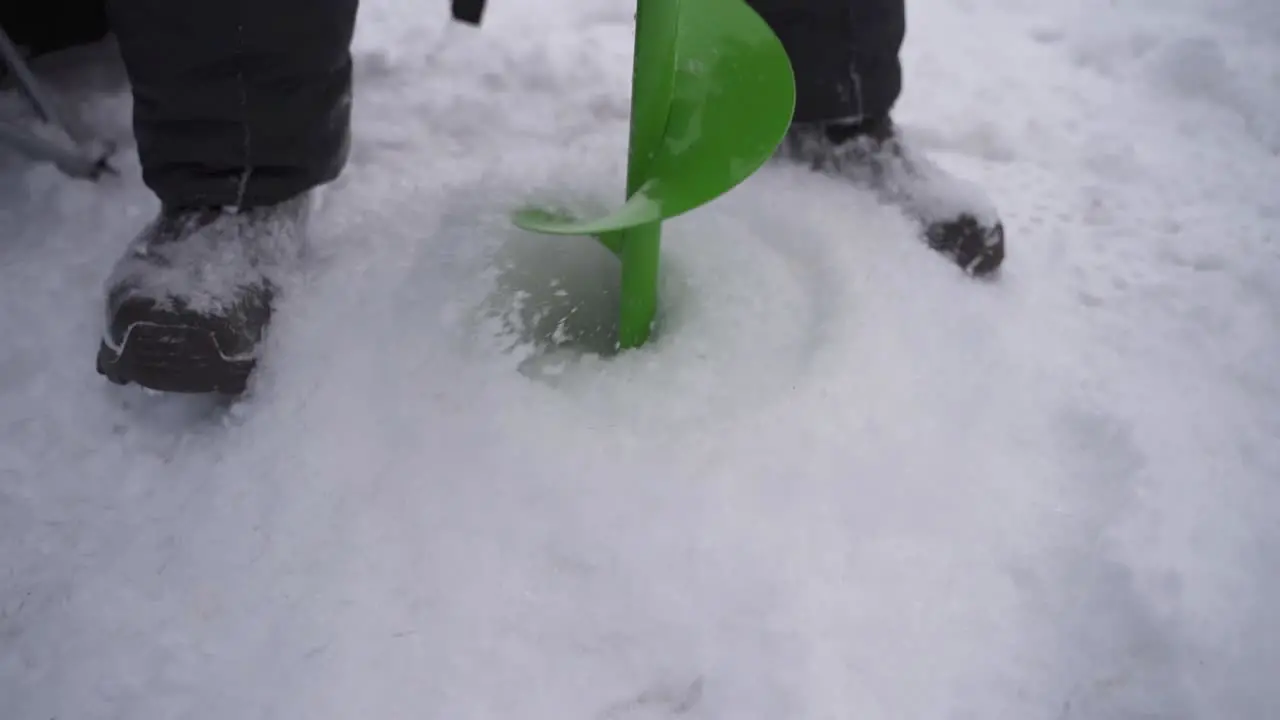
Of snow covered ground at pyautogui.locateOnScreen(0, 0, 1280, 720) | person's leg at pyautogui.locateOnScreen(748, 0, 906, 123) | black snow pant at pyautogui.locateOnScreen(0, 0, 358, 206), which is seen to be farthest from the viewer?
person's leg at pyautogui.locateOnScreen(748, 0, 906, 123)

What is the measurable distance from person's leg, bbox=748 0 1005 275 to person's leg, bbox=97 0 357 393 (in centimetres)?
49

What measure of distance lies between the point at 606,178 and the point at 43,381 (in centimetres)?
63

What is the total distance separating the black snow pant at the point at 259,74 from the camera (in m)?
0.74

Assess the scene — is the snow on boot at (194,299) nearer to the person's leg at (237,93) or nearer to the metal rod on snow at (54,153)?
the person's leg at (237,93)

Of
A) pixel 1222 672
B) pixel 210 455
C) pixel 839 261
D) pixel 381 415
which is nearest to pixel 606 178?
pixel 839 261

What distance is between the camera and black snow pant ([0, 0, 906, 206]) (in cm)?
74

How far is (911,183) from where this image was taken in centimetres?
96

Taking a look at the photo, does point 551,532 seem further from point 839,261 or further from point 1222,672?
point 1222,672

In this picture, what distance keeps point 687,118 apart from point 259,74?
409 millimetres

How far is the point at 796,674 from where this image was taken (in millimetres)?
622

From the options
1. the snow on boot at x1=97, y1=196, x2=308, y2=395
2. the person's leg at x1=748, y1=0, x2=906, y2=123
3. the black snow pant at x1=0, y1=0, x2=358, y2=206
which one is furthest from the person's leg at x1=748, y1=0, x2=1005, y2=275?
the snow on boot at x1=97, y1=196, x2=308, y2=395

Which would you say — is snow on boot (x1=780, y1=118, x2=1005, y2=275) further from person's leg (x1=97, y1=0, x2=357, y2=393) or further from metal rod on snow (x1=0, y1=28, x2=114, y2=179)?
metal rod on snow (x1=0, y1=28, x2=114, y2=179)

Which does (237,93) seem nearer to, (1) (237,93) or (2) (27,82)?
(1) (237,93)

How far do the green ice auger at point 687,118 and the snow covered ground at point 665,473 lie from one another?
14 centimetres
